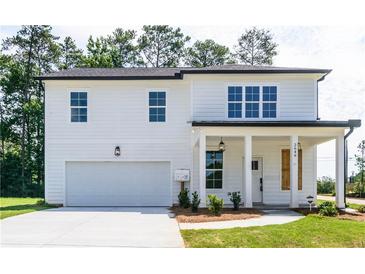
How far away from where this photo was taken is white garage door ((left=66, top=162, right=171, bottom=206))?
783 inches

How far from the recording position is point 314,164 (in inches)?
790

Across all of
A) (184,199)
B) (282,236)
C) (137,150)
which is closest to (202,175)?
(184,199)

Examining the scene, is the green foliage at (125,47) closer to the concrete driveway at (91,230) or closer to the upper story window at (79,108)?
the upper story window at (79,108)

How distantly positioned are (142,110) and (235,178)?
16.3 feet

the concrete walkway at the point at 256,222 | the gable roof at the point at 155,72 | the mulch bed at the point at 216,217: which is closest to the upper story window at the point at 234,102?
the gable roof at the point at 155,72

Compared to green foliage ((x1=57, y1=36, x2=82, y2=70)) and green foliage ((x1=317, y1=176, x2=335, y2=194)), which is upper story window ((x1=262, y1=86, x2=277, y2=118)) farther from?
green foliage ((x1=57, y1=36, x2=82, y2=70))

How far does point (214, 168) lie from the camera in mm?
19938

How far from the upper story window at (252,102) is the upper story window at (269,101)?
0.84ft

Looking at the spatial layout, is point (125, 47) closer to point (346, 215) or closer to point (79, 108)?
point (79, 108)

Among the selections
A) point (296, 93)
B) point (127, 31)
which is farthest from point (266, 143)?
point (127, 31)

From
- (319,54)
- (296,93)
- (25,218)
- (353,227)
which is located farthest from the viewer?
(319,54)

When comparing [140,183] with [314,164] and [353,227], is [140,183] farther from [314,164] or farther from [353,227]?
[353,227]

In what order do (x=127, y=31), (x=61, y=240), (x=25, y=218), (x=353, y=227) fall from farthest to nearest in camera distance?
(x=127, y=31) → (x=25, y=218) → (x=353, y=227) → (x=61, y=240)

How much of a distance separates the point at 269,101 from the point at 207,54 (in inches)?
786
